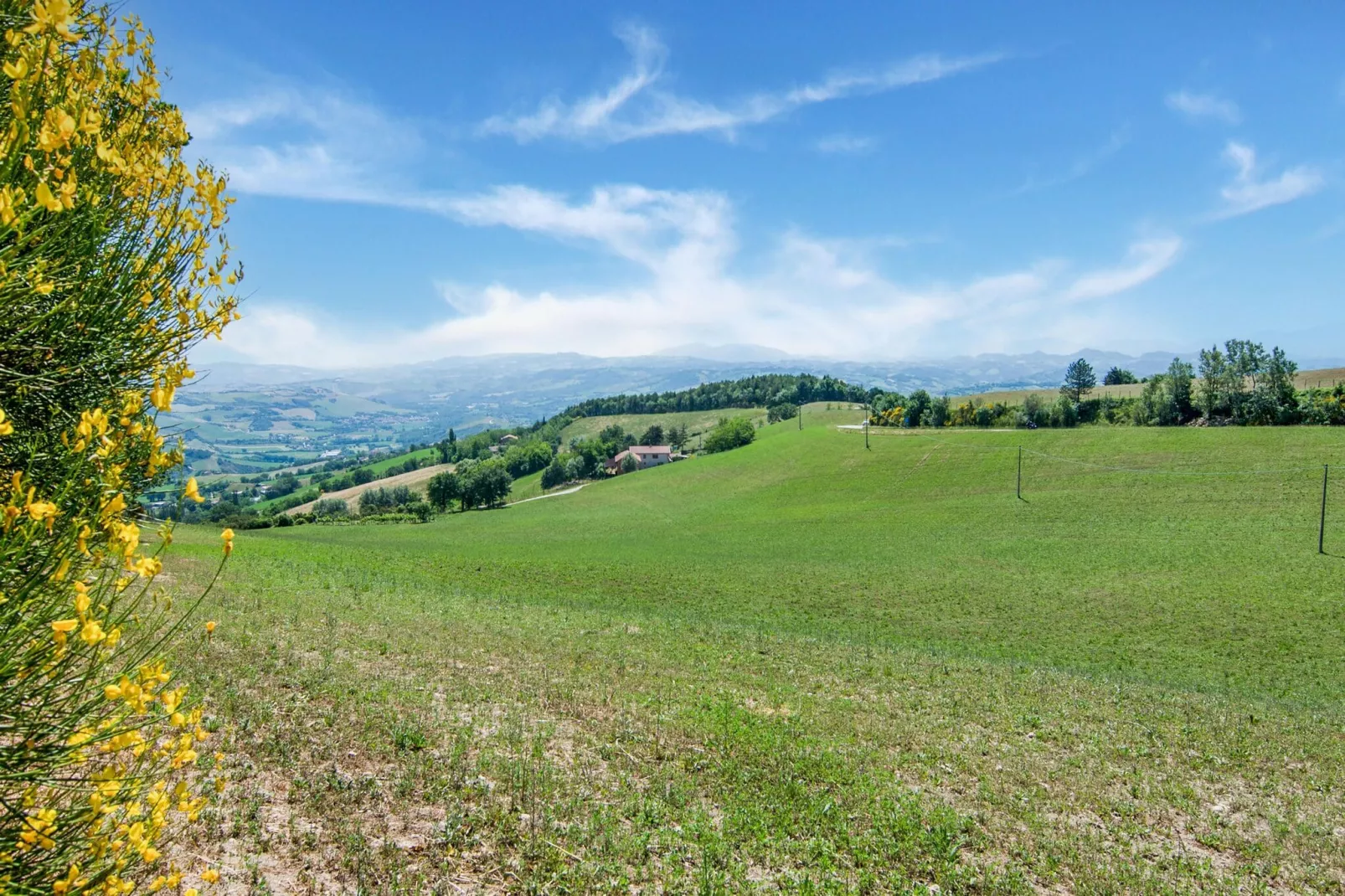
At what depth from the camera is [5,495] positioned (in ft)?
11.6

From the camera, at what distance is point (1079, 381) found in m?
90.2

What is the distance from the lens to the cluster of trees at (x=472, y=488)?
10019 centimetres

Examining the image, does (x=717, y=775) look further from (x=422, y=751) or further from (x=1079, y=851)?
(x=1079, y=851)

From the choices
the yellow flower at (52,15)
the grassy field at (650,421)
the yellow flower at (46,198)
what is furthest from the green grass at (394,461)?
the yellow flower at (46,198)

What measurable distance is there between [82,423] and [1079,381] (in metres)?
107

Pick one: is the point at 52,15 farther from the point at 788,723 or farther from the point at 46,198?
the point at 788,723

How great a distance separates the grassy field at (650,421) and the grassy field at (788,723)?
5455 inches

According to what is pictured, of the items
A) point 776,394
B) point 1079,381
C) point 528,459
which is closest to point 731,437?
point 528,459

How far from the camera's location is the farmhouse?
12206 centimetres

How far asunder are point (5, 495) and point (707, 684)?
14184mm

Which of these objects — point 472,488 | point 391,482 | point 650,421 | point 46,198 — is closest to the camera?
point 46,198

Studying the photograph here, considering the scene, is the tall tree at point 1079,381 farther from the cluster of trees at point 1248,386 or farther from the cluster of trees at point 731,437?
the cluster of trees at point 731,437

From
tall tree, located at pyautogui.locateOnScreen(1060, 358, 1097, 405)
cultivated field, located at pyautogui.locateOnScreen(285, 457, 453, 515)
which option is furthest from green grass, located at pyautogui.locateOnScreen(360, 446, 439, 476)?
tall tree, located at pyautogui.locateOnScreen(1060, 358, 1097, 405)

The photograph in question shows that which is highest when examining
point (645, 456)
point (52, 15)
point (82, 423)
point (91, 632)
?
point (52, 15)
